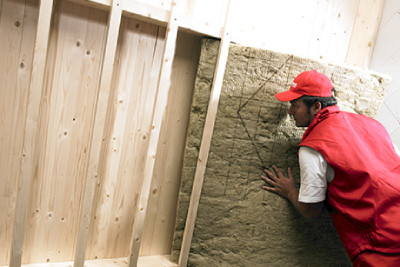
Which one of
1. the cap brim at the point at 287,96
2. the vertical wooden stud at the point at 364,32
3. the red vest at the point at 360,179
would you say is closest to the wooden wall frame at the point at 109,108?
the cap brim at the point at 287,96

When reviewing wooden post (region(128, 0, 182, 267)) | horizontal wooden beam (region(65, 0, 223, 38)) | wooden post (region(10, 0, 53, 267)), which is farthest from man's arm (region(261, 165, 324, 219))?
wooden post (region(10, 0, 53, 267))

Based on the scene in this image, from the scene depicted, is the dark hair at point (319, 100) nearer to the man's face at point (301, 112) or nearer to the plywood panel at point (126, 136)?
the man's face at point (301, 112)

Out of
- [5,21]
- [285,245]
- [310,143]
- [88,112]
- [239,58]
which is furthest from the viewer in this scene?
[285,245]

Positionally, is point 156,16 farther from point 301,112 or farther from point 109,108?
point 301,112

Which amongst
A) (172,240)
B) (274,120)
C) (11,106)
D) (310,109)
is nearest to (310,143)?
(310,109)

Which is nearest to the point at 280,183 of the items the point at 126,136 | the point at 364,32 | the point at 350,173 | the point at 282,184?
the point at 282,184

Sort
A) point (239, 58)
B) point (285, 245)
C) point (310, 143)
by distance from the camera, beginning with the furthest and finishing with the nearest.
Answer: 1. point (285, 245)
2. point (239, 58)
3. point (310, 143)

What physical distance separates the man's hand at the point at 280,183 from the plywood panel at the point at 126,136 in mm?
761

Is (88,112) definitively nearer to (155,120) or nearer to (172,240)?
(155,120)

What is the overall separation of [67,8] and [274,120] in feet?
4.21

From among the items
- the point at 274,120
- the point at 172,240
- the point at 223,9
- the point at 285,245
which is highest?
the point at 223,9

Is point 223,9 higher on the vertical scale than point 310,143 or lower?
higher

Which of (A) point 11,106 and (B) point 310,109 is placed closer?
(A) point 11,106

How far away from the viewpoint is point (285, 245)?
85.4 inches
